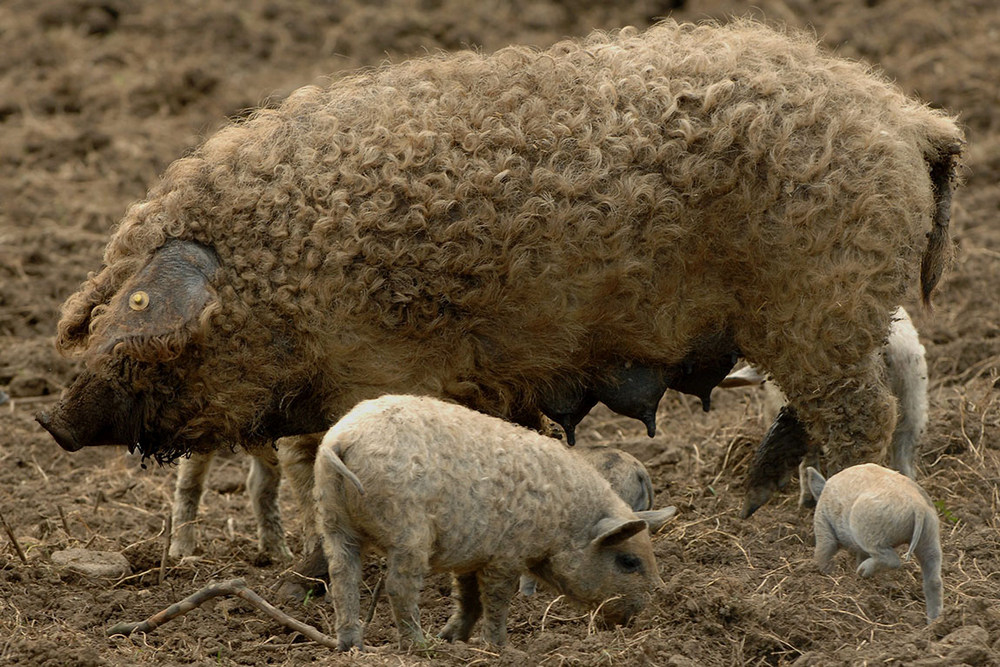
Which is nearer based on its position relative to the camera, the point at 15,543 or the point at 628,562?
the point at 628,562

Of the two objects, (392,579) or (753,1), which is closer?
(392,579)

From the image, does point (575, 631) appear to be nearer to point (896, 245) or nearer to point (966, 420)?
point (896, 245)

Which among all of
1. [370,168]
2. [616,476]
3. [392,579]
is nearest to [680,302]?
[616,476]

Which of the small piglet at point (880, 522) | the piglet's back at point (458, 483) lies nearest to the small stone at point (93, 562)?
the piglet's back at point (458, 483)

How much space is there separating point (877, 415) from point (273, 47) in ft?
30.7

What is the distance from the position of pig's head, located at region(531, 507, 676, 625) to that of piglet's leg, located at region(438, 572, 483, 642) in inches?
10.0

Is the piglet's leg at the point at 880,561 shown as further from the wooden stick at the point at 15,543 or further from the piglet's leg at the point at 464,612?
the wooden stick at the point at 15,543

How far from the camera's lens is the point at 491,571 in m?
5.45

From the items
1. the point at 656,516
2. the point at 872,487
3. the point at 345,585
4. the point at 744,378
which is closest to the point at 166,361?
the point at 345,585

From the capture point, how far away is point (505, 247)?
6066 mm

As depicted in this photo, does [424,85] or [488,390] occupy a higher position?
[424,85]

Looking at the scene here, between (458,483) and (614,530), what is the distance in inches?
25.6

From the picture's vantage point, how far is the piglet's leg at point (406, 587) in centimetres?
514

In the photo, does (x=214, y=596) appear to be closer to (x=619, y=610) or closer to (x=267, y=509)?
(x=619, y=610)
